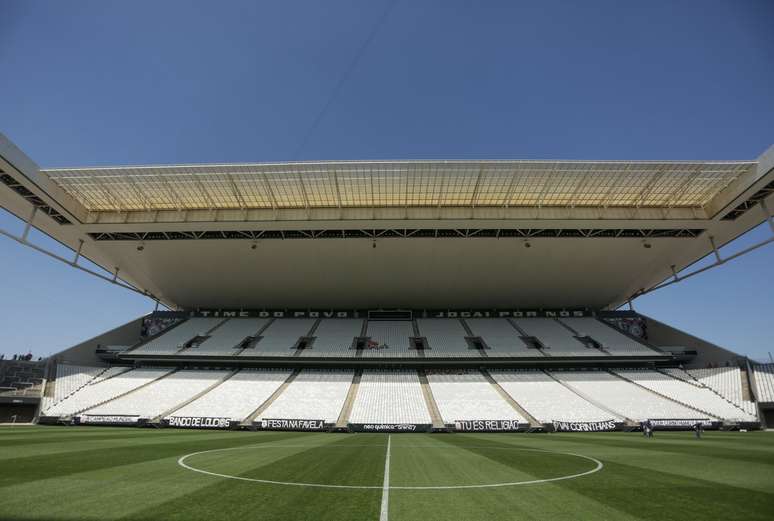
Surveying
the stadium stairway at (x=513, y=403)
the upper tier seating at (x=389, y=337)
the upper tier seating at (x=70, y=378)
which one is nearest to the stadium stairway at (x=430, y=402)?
the upper tier seating at (x=389, y=337)

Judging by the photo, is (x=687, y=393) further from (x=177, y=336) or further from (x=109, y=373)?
(x=109, y=373)

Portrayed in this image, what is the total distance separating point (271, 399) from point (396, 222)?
1834 centimetres

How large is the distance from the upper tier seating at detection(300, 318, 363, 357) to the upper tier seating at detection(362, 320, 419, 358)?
5.31 ft

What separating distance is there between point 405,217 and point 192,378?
25642mm

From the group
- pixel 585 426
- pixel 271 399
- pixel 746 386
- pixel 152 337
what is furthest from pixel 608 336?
pixel 152 337

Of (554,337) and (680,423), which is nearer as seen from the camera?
(680,423)

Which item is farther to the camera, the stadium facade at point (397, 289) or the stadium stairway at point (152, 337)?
the stadium stairway at point (152, 337)

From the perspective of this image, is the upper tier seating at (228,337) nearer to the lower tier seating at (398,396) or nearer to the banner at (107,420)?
the lower tier seating at (398,396)

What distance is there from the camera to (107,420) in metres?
26.3

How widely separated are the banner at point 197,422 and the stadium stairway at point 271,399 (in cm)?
138

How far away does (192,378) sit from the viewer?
3366cm

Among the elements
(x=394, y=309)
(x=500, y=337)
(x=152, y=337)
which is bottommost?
(x=152, y=337)

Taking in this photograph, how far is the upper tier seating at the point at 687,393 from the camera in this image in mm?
26297

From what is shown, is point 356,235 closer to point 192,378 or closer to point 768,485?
point 192,378
